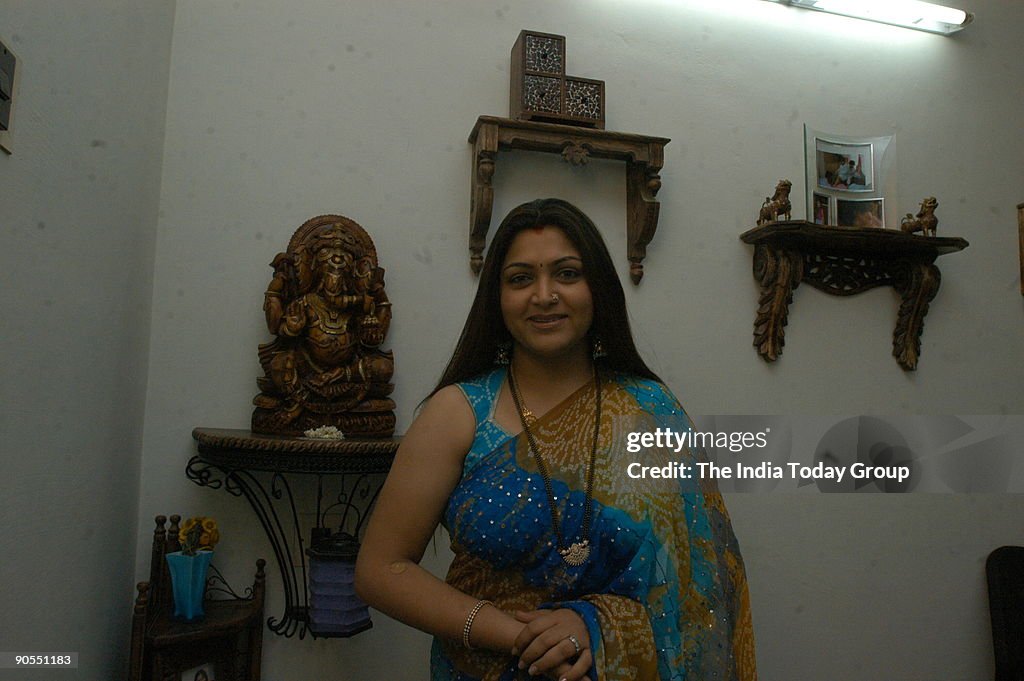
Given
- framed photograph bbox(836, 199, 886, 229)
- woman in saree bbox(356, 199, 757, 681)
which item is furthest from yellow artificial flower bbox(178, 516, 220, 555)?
framed photograph bbox(836, 199, 886, 229)

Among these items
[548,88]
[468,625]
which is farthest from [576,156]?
[468,625]

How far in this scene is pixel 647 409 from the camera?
45.5 inches

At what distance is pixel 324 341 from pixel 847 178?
1737 millimetres

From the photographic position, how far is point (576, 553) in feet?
3.36

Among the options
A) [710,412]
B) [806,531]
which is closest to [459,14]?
[710,412]

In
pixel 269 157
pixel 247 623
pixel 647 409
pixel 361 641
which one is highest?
pixel 269 157

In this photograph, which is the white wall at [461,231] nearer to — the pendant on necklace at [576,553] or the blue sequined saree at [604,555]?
Answer: the blue sequined saree at [604,555]

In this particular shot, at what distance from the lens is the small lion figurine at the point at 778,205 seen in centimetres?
212

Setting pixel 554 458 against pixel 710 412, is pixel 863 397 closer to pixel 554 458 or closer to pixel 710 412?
pixel 710 412

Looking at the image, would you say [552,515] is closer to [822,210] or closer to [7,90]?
[7,90]

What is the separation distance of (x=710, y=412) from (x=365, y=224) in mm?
1178

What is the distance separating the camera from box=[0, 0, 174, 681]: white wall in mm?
1044

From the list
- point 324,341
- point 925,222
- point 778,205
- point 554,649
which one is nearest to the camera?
point 554,649

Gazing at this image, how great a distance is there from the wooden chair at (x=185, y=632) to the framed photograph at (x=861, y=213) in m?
2.01
